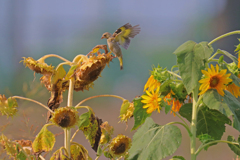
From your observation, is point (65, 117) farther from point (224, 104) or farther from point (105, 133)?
point (224, 104)

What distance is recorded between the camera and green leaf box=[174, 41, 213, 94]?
445 mm

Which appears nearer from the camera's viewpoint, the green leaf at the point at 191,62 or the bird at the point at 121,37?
the green leaf at the point at 191,62

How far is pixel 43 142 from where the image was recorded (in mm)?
594

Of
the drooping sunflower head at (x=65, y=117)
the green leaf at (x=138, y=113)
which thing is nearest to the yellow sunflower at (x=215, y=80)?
the green leaf at (x=138, y=113)

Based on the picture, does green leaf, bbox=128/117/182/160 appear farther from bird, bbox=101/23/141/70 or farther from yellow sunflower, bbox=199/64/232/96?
bird, bbox=101/23/141/70

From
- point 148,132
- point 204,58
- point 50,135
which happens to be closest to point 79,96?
point 50,135

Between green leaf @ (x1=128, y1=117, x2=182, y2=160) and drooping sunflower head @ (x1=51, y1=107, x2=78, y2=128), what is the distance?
14 centimetres

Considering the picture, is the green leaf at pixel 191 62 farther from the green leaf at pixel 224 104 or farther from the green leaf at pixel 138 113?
the green leaf at pixel 138 113

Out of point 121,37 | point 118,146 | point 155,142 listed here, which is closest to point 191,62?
point 155,142

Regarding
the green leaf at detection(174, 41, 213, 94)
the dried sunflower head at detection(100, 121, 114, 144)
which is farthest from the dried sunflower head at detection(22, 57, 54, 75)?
the green leaf at detection(174, 41, 213, 94)

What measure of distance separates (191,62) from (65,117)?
0.28 meters

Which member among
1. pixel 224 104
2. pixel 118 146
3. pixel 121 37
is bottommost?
pixel 118 146

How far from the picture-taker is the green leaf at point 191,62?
1.46 feet

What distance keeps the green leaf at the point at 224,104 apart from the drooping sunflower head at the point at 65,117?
0.27 m
